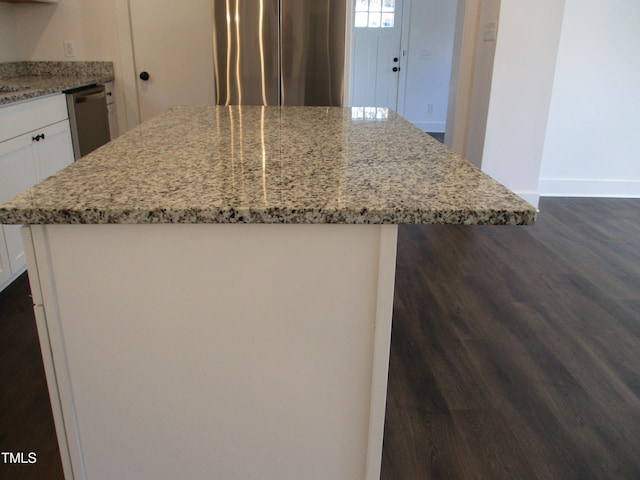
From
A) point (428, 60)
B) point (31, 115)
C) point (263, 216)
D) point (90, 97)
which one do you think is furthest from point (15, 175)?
point (428, 60)

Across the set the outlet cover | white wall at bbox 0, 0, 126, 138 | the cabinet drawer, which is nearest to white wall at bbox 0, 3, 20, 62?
white wall at bbox 0, 0, 126, 138

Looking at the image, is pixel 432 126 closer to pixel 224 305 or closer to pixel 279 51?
pixel 279 51

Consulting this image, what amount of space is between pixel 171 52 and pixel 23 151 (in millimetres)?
1661

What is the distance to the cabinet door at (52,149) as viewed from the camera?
2.81m

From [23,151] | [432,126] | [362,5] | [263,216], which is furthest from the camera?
[432,126]

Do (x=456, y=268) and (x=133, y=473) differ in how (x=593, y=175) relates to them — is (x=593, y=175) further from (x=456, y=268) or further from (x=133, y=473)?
(x=133, y=473)

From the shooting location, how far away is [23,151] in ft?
8.64

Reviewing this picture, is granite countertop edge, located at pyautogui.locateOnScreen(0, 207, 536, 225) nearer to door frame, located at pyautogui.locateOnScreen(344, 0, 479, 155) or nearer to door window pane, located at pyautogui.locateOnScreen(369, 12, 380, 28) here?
door frame, located at pyautogui.locateOnScreen(344, 0, 479, 155)

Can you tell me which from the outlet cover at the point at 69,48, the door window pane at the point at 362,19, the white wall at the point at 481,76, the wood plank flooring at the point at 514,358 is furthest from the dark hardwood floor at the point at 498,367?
the door window pane at the point at 362,19

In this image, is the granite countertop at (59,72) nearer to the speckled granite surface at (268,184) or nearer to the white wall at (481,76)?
the speckled granite surface at (268,184)

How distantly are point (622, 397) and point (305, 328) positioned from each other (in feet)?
4.62

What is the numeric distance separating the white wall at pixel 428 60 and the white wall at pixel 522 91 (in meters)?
3.10

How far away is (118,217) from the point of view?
100cm

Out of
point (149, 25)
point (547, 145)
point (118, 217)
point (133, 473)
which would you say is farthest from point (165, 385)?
point (547, 145)
